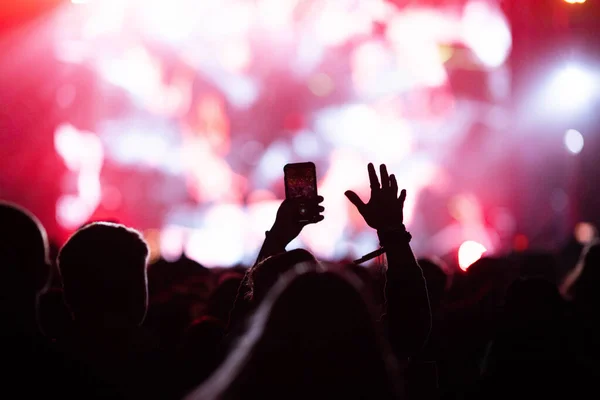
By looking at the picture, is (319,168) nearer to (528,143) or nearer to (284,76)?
(284,76)

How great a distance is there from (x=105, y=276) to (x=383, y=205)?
104 centimetres

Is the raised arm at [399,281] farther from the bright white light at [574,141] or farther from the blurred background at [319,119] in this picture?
the bright white light at [574,141]

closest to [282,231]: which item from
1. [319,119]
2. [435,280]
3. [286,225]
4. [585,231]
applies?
[286,225]

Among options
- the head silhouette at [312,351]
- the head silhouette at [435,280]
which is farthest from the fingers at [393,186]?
the head silhouette at [435,280]

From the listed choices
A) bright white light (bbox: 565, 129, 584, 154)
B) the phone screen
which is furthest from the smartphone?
bright white light (bbox: 565, 129, 584, 154)

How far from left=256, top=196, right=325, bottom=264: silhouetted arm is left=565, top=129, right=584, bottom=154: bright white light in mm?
14327

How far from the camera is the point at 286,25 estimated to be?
19.6m

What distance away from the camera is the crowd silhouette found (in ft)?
4.42

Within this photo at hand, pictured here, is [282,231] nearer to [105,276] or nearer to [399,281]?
[399,281]

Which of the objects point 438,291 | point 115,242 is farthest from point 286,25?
point 115,242

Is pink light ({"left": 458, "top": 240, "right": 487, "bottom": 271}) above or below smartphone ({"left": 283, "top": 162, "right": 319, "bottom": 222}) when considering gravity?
below

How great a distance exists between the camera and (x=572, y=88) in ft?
49.9

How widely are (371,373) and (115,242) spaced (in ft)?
3.86

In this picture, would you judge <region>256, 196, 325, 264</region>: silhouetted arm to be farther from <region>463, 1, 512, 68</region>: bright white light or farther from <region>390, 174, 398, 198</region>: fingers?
<region>463, 1, 512, 68</region>: bright white light
